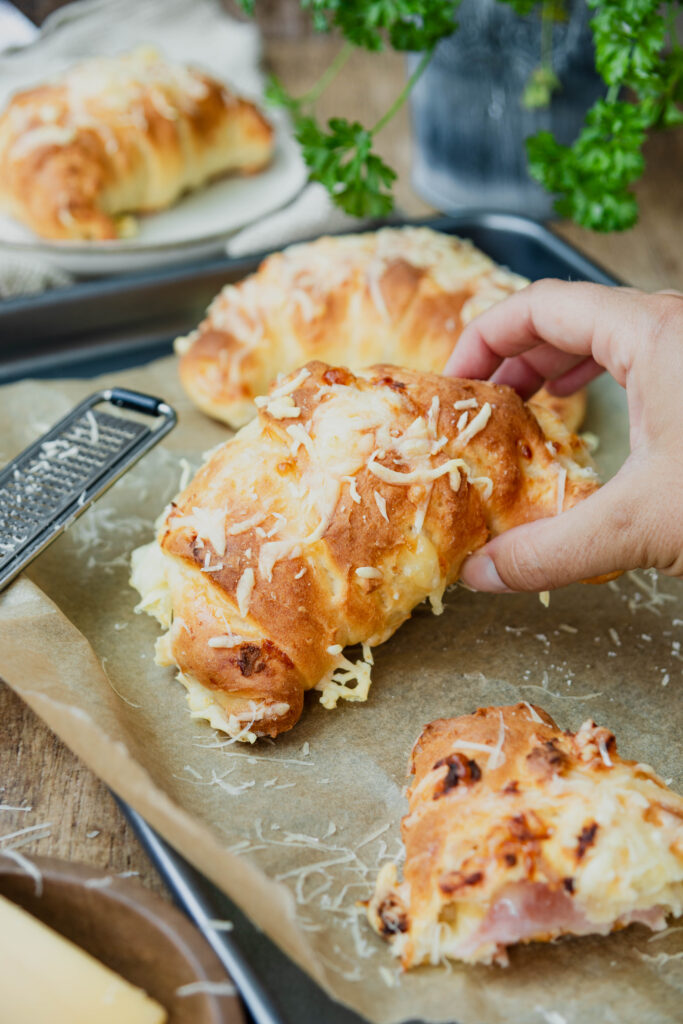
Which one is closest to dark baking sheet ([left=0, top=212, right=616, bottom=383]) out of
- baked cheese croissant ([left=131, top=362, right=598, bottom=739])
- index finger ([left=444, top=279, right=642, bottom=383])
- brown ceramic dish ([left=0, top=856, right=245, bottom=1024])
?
index finger ([left=444, top=279, right=642, bottom=383])

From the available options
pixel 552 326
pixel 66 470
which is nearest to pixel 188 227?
pixel 66 470

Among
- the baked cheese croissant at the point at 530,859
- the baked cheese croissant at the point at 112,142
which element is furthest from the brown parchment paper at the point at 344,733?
the baked cheese croissant at the point at 112,142

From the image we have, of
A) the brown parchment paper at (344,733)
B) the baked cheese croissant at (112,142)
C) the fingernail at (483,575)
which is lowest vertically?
the brown parchment paper at (344,733)

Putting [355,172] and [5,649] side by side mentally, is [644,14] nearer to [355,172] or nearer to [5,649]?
[355,172]

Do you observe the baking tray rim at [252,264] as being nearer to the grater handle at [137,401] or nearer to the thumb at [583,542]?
the grater handle at [137,401]

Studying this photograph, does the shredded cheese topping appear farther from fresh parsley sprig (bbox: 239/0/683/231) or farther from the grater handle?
fresh parsley sprig (bbox: 239/0/683/231)

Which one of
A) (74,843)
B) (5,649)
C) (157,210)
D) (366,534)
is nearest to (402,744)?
(366,534)
